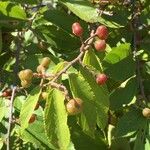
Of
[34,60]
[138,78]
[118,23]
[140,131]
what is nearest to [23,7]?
[34,60]

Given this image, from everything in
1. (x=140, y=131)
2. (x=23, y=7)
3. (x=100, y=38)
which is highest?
(x=100, y=38)

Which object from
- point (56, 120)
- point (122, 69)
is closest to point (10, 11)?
point (122, 69)

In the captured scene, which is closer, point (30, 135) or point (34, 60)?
point (30, 135)

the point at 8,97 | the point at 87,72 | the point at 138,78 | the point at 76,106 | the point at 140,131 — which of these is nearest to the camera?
the point at 76,106

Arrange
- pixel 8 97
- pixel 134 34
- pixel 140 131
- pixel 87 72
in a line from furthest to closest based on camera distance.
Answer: pixel 134 34 < pixel 140 131 < pixel 8 97 < pixel 87 72

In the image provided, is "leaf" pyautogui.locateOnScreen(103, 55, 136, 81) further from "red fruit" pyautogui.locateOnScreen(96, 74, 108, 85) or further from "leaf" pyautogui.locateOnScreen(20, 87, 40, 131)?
"leaf" pyautogui.locateOnScreen(20, 87, 40, 131)

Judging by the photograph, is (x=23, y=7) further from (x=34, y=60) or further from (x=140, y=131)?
(x=140, y=131)
